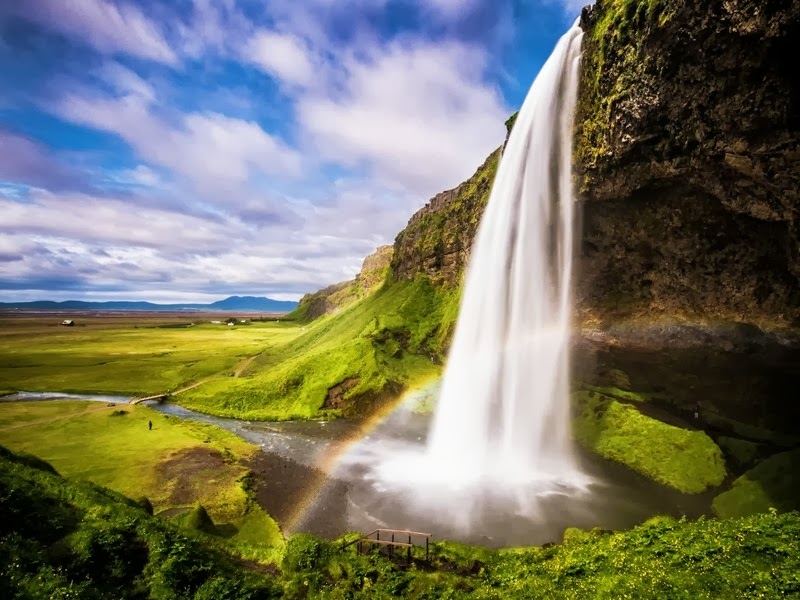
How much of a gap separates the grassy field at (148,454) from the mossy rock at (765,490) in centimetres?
2930

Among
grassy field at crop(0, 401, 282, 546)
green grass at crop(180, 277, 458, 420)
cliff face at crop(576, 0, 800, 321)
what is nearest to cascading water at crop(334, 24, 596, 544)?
cliff face at crop(576, 0, 800, 321)

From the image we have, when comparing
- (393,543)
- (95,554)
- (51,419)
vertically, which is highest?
(95,554)

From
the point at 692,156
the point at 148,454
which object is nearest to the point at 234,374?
the point at 148,454

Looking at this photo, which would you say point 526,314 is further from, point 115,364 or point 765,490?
point 115,364

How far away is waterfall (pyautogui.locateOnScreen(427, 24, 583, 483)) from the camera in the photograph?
3872 cm

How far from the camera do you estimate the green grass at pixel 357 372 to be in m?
53.9

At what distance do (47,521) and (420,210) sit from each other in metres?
104

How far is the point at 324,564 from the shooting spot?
17.6m

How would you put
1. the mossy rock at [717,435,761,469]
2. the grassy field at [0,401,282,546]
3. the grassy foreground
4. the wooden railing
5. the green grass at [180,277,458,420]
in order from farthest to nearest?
1. the green grass at [180,277,458,420]
2. the mossy rock at [717,435,761,469]
3. the grassy field at [0,401,282,546]
4. the wooden railing
5. the grassy foreground

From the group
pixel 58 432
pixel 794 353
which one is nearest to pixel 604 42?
pixel 794 353

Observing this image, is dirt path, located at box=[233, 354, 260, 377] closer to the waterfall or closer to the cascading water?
the cascading water

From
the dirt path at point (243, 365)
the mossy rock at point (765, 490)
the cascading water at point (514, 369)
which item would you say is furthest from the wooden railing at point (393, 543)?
the dirt path at point (243, 365)

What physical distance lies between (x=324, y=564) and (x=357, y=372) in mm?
39748

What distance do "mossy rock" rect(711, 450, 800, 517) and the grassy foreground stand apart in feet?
39.9
